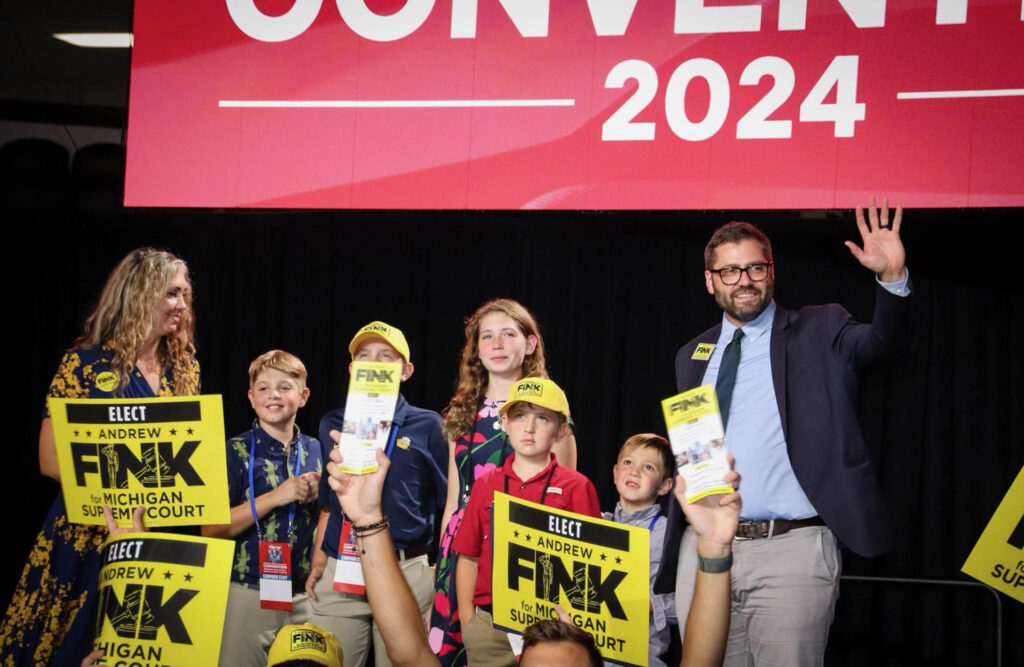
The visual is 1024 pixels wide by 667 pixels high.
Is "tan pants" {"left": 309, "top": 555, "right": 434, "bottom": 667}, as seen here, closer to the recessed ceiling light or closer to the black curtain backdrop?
the black curtain backdrop

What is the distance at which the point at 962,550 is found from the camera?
507cm

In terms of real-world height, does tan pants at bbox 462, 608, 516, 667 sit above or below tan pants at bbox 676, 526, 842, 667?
below

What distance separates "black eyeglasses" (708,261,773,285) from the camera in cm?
331

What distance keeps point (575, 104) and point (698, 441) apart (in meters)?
2.40

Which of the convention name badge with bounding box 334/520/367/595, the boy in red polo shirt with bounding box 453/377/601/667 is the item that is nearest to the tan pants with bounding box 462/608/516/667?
the boy in red polo shirt with bounding box 453/377/601/667

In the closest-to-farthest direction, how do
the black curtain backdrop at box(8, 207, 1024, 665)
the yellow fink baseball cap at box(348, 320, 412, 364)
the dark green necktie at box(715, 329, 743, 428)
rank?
the dark green necktie at box(715, 329, 743, 428) → the yellow fink baseball cap at box(348, 320, 412, 364) → the black curtain backdrop at box(8, 207, 1024, 665)

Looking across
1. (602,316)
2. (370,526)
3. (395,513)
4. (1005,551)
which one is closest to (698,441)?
(370,526)

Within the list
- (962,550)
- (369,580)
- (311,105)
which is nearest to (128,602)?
(369,580)

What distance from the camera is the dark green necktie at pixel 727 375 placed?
324cm

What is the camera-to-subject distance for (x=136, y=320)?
3574mm

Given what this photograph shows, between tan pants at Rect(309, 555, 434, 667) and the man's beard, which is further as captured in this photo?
tan pants at Rect(309, 555, 434, 667)

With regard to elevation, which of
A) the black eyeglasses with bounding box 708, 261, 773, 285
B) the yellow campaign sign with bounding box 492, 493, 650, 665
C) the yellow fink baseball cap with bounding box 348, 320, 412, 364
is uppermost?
the black eyeglasses with bounding box 708, 261, 773, 285

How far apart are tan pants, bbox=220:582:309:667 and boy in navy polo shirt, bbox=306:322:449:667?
0.11m

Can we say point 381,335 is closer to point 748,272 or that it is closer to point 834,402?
point 748,272
